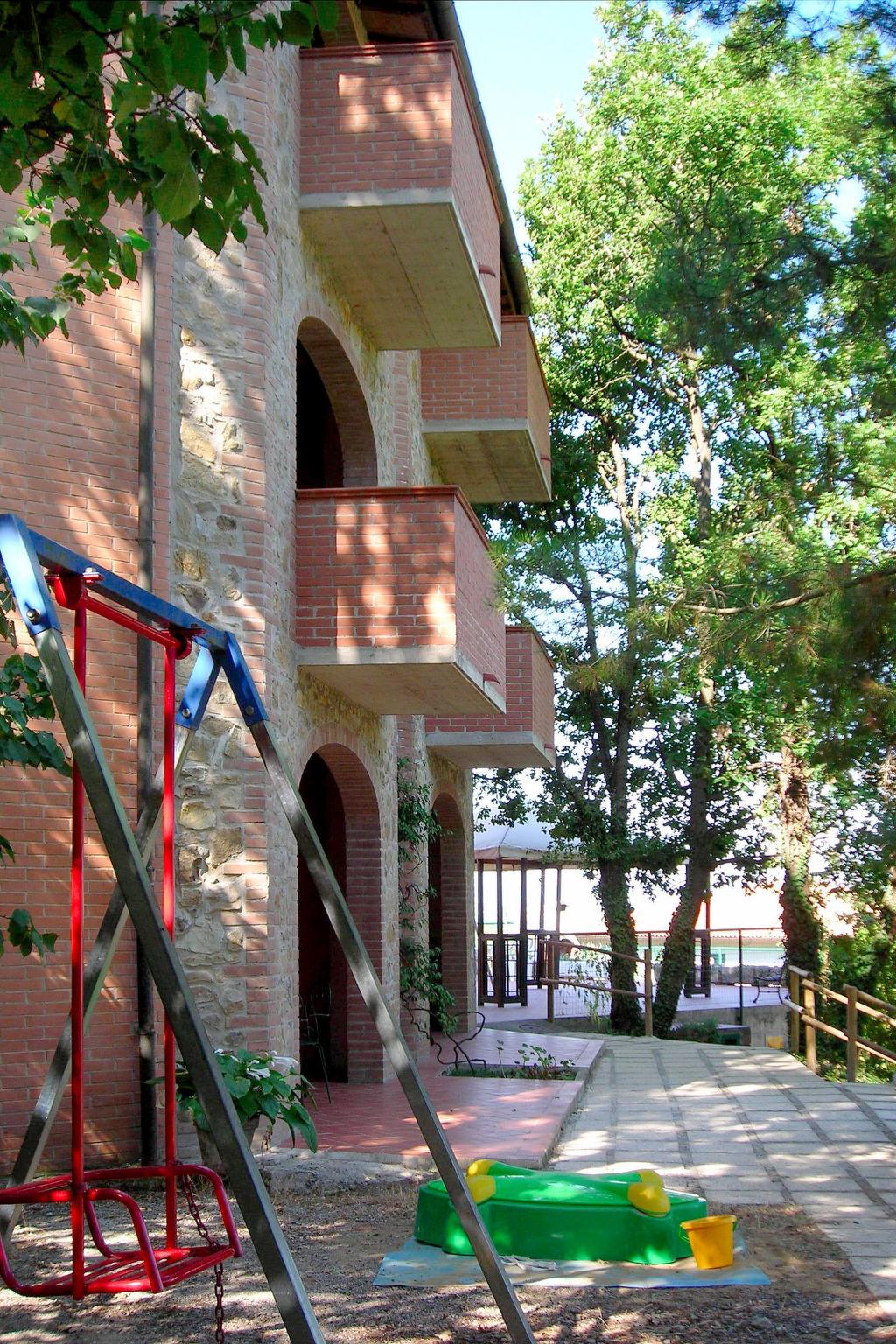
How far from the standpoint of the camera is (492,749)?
49.6 ft

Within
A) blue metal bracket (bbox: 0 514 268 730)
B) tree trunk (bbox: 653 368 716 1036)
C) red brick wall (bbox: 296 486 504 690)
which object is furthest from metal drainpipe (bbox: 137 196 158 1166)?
tree trunk (bbox: 653 368 716 1036)

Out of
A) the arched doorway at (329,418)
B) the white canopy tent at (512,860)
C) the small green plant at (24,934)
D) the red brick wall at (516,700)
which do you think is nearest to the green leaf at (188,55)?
the small green plant at (24,934)

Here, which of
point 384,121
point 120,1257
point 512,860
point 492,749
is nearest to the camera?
point 120,1257

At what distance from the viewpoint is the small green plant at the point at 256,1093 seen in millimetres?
7203

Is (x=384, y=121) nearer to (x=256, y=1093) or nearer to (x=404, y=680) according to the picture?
(x=404, y=680)

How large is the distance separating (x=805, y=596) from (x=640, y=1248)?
16.0 feet

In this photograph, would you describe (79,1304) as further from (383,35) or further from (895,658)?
(383,35)

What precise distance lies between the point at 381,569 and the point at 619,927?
13.5m

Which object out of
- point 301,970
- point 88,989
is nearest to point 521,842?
point 301,970

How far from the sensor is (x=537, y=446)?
15.6 metres

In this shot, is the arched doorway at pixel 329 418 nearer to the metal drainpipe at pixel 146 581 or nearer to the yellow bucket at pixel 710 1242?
the metal drainpipe at pixel 146 581

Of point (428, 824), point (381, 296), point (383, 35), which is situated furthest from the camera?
point (428, 824)

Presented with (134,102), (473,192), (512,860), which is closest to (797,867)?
(512,860)

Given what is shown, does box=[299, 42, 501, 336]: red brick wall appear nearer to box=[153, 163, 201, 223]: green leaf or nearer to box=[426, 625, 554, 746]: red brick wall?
box=[426, 625, 554, 746]: red brick wall
